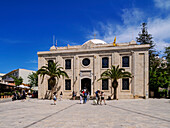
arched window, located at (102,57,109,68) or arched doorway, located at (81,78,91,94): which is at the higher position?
arched window, located at (102,57,109,68)

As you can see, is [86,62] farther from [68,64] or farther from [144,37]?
[144,37]

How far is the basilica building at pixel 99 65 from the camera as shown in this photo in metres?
23.6

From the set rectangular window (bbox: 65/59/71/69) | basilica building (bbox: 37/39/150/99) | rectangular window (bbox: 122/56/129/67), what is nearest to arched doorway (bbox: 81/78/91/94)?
basilica building (bbox: 37/39/150/99)

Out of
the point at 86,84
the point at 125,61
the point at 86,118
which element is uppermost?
the point at 125,61

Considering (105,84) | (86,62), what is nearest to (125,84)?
(105,84)

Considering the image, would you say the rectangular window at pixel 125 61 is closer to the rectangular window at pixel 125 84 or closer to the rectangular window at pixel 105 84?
the rectangular window at pixel 125 84

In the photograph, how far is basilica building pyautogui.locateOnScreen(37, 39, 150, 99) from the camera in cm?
2358

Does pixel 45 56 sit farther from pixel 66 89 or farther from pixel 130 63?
pixel 130 63

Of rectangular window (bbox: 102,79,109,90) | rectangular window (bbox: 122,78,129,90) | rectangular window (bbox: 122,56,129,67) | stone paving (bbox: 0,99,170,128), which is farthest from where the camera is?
rectangular window (bbox: 102,79,109,90)

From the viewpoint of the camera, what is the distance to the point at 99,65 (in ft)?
83.6

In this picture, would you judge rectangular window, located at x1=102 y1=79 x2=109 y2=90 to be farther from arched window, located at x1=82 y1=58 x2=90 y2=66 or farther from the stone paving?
the stone paving

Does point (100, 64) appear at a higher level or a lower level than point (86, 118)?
higher

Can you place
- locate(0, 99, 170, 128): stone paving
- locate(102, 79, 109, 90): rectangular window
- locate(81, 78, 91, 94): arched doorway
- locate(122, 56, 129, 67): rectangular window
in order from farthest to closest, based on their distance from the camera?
1. locate(81, 78, 91, 94): arched doorway
2. locate(102, 79, 109, 90): rectangular window
3. locate(122, 56, 129, 67): rectangular window
4. locate(0, 99, 170, 128): stone paving

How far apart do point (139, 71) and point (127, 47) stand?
4.42m
